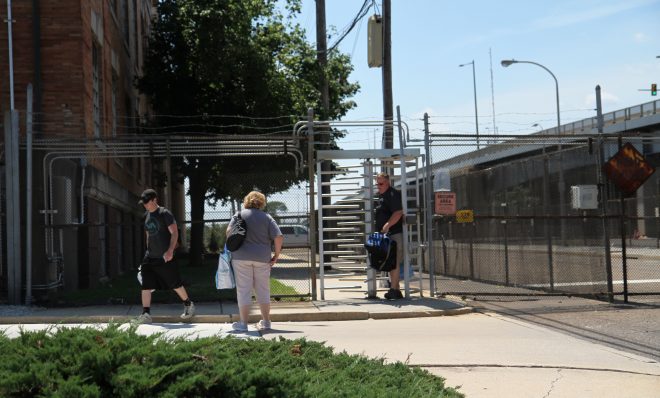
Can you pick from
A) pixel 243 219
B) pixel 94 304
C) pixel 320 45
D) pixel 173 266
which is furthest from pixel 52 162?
pixel 320 45

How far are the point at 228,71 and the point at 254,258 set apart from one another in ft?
54.3

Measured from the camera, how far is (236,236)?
10.8 m

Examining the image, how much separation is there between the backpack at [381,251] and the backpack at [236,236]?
367 centimetres

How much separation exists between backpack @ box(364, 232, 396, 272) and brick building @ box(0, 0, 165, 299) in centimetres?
393

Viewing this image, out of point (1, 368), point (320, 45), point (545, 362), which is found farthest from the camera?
point (320, 45)

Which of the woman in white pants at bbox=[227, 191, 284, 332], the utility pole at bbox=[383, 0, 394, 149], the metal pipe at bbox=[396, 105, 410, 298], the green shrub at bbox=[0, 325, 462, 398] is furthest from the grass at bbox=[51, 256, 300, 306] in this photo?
the green shrub at bbox=[0, 325, 462, 398]

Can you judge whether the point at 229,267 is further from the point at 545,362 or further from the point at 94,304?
the point at 545,362

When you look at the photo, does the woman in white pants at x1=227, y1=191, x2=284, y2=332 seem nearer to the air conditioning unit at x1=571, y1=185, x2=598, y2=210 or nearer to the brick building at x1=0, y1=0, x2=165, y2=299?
the brick building at x1=0, y1=0, x2=165, y2=299

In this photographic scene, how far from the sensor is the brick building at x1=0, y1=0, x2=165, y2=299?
574 inches

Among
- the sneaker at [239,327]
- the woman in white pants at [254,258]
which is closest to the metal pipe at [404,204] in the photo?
the woman in white pants at [254,258]

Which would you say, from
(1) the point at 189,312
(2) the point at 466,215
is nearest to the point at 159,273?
(1) the point at 189,312

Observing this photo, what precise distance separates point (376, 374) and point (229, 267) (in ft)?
20.9

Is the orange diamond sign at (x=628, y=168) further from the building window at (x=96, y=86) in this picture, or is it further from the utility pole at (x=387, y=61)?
the building window at (x=96, y=86)

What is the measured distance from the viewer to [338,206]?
15.6 m
